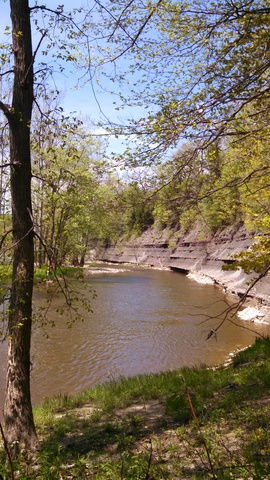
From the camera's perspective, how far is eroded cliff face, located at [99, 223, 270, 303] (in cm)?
2202

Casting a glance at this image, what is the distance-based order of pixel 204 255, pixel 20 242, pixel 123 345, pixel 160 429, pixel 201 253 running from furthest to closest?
pixel 201 253 < pixel 204 255 < pixel 123 345 < pixel 160 429 < pixel 20 242

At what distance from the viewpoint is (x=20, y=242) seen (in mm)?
4801

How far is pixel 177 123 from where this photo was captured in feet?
17.2

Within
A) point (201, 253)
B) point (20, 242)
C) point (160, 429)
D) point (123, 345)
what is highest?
point (20, 242)

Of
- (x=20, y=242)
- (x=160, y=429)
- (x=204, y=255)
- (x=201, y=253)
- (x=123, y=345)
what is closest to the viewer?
(x=20, y=242)

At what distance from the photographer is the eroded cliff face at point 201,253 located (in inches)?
867

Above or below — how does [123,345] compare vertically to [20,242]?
below

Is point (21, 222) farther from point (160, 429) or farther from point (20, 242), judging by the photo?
point (160, 429)

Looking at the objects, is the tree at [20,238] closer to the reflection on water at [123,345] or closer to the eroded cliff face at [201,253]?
the reflection on water at [123,345]

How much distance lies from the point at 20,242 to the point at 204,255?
3137 centimetres

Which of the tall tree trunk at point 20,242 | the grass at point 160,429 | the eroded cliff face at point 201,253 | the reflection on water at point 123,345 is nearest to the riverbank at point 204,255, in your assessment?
the eroded cliff face at point 201,253

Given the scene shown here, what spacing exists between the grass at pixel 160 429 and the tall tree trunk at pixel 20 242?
459 mm

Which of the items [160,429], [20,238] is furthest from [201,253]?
[20,238]

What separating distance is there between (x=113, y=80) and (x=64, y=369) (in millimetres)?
7624
